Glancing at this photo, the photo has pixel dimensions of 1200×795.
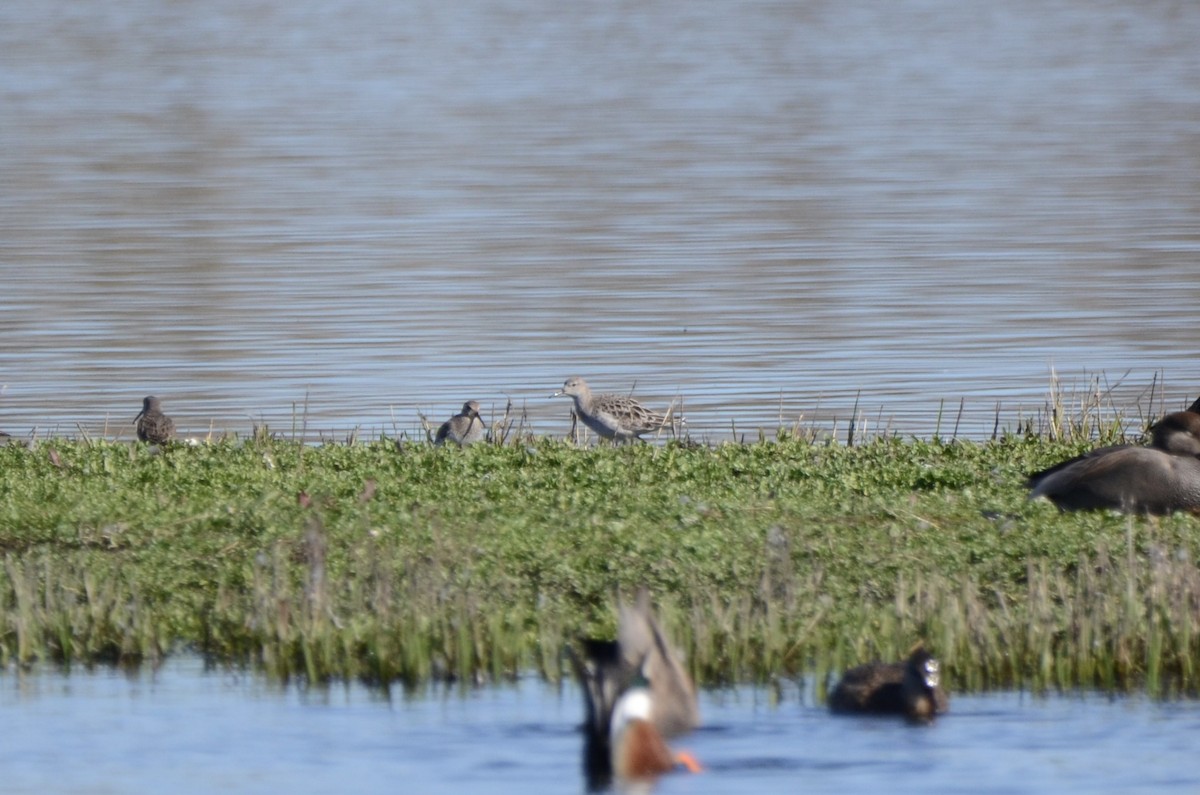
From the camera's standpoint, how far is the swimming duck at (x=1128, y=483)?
34.9 feet

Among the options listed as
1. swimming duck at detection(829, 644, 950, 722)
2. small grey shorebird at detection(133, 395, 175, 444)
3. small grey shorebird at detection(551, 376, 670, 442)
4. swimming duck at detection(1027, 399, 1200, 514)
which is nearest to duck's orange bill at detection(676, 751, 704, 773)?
swimming duck at detection(829, 644, 950, 722)

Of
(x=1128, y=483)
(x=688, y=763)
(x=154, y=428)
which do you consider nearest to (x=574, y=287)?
(x=154, y=428)

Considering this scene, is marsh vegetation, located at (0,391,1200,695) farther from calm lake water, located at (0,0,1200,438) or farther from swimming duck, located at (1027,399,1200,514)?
calm lake water, located at (0,0,1200,438)

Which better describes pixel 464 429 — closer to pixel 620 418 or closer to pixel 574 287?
pixel 620 418

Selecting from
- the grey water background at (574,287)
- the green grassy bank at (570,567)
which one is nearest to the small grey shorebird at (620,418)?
the grey water background at (574,287)

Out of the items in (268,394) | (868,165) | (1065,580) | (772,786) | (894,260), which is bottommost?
(772,786)

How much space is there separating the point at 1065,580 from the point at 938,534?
34.0 inches

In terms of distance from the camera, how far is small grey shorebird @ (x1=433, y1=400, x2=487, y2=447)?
579 inches

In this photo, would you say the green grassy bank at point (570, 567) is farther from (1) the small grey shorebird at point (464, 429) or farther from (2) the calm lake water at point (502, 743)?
(1) the small grey shorebird at point (464, 429)

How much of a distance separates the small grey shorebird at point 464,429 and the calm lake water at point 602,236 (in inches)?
74.4

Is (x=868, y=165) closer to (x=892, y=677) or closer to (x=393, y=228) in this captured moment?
(x=393, y=228)

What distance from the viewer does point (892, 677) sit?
7.99m

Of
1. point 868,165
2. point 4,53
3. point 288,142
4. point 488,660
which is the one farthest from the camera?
point 4,53

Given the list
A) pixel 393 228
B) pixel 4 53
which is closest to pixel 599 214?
pixel 393 228
